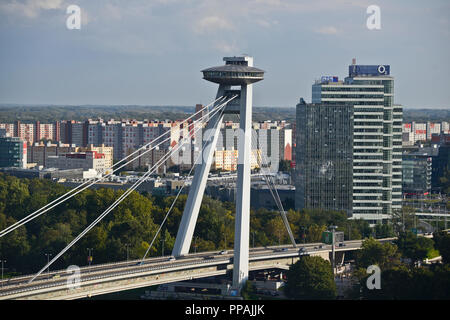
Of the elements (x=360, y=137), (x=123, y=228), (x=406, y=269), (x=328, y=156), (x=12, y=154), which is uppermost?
(x=360, y=137)

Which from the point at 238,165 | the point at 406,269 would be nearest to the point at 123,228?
the point at 238,165

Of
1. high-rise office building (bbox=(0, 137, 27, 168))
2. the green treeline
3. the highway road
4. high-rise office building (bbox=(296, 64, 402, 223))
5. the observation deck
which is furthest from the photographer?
high-rise office building (bbox=(0, 137, 27, 168))

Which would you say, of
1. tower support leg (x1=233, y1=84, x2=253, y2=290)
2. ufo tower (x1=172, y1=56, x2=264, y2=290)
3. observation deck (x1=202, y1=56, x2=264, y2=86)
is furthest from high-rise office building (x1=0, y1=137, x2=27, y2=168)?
tower support leg (x1=233, y1=84, x2=253, y2=290)

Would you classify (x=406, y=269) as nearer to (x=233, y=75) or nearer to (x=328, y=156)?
(x=233, y=75)

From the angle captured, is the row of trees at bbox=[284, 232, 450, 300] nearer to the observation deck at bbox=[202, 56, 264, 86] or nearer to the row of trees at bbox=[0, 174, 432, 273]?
the row of trees at bbox=[0, 174, 432, 273]

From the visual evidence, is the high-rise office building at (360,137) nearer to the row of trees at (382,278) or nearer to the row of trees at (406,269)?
the row of trees at (406,269)
